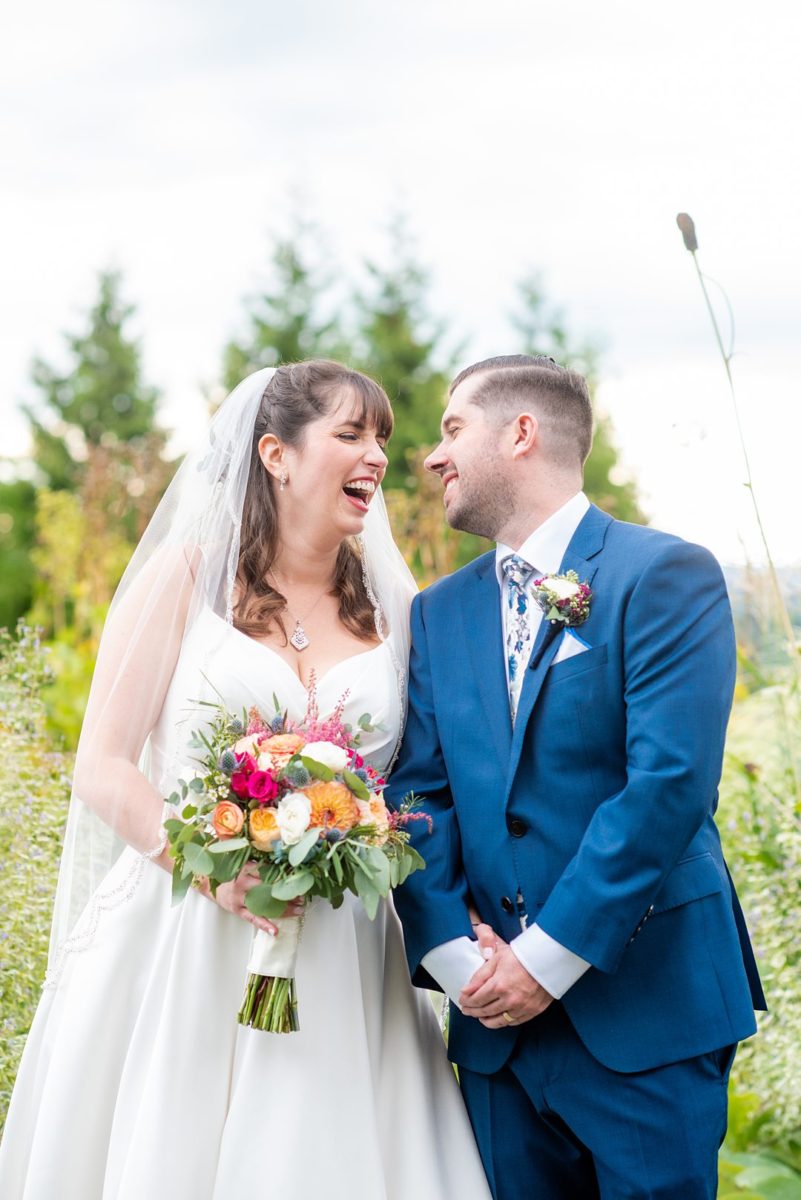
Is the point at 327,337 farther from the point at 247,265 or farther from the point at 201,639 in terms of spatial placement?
the point at 201,639

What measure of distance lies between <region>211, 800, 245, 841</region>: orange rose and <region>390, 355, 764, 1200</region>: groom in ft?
1.94

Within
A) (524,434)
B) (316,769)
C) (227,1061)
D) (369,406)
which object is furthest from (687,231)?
(227,1061)

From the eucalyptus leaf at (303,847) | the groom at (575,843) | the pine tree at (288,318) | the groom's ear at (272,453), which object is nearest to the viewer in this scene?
the eucalyptus leaf at (303,847)

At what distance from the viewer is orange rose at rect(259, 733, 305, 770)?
259 centimetres

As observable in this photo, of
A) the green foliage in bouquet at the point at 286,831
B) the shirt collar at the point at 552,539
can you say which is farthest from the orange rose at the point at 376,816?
the shirt collar at the point at 552,539

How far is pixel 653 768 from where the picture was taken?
2.67 m

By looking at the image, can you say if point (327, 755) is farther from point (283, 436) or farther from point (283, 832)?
point (283, 436)

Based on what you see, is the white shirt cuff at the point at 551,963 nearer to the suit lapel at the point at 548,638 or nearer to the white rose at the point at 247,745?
the suit lapel at the point at 548,638

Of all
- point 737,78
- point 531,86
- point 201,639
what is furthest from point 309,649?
point 531,86

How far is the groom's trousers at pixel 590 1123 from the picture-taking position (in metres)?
2.71

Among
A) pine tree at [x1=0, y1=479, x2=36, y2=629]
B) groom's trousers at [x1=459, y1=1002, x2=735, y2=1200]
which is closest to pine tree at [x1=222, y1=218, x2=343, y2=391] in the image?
pine tree at [x1=0, y1=479, x2=36, y2=629]

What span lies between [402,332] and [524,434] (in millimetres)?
13894

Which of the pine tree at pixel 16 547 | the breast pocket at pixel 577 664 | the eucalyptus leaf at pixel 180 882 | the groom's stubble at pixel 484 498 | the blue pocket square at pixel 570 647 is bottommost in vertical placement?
the eucalyptus leaf at pixel 180 882

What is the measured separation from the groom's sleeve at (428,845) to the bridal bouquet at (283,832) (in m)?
0.24
